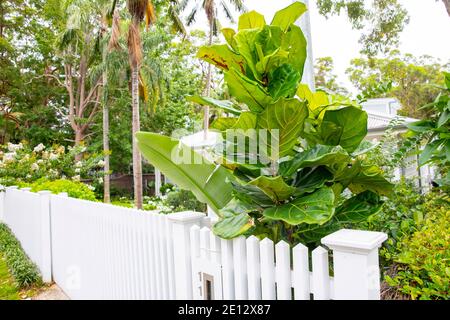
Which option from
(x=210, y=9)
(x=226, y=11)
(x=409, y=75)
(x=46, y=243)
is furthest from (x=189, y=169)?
(x=409, y=75)

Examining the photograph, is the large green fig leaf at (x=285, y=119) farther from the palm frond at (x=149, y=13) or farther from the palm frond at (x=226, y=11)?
the palm frond at (x=226, y=11)

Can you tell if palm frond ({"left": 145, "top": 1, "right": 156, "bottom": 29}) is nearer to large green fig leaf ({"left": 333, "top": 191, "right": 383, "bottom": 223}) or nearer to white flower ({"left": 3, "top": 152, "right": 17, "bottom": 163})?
white flower ({"left": 3, "top": 152, "right": 17, "bottom": 163})

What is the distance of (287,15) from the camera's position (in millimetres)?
1816

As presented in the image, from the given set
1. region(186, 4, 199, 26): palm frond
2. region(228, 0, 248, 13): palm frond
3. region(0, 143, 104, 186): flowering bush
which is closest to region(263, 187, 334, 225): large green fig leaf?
region(0, 143, 104, 186): flowering bush

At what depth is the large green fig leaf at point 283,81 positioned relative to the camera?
169cm

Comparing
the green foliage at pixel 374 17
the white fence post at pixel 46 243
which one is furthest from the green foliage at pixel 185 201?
the green foliage at pixel 374 17

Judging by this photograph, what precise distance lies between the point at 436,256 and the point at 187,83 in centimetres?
2034

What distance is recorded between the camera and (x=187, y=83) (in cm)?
2086

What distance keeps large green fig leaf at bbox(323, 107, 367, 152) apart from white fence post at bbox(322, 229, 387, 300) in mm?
562

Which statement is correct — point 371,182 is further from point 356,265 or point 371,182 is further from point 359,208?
point 356,265

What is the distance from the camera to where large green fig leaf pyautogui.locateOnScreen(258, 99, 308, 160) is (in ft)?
5.03

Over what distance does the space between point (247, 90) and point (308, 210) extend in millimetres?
671

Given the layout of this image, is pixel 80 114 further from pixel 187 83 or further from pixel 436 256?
pixel 436 256
